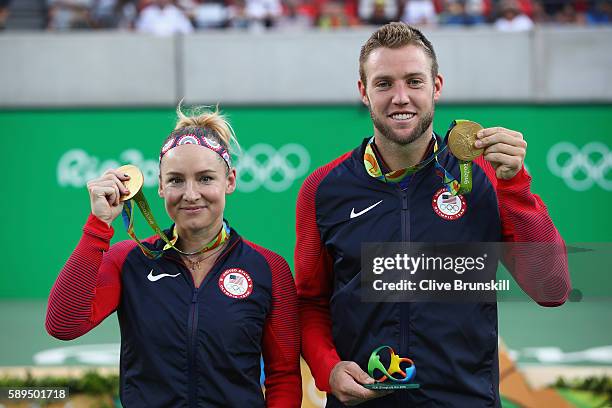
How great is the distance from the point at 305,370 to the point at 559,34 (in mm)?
7178

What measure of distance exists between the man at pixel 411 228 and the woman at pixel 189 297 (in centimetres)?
17

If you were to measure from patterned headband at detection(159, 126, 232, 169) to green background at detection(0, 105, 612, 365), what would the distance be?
666cm

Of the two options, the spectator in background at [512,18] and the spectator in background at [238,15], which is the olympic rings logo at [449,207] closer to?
the spectator in background at [512,18]

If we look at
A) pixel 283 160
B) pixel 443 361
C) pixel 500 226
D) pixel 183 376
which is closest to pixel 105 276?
pixel 183 376

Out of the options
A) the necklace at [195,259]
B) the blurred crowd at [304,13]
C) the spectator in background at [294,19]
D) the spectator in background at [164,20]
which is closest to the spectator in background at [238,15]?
the blurred crowd at [304,13]

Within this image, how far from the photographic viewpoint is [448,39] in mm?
10266

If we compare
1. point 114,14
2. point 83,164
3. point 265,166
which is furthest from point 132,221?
point 114,14

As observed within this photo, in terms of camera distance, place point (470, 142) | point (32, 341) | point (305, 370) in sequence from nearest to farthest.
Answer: point (470, 142), point (305, 370), point (32, 341)

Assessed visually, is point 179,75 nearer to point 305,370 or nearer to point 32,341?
point 32,341

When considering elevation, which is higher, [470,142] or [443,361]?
[470,142]

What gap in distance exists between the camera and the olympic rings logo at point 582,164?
9.83 meters

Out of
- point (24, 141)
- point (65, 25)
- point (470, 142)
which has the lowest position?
point (470, 142)

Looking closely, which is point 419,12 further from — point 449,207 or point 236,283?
point 236,283

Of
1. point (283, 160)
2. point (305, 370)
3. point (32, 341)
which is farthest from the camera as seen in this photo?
point (283, 160)
